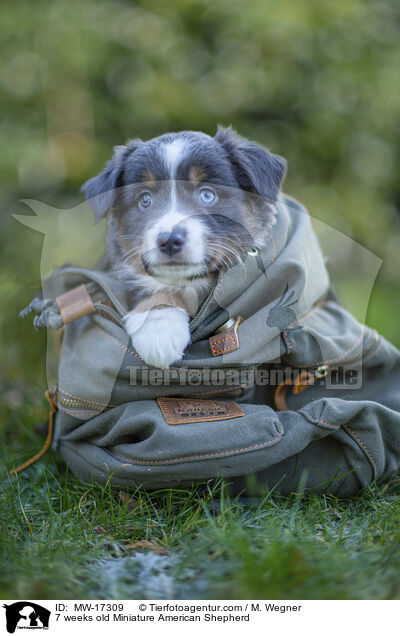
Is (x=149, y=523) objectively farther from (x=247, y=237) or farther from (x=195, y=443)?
(x=247, y=237)

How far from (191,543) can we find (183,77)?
6.19 metres

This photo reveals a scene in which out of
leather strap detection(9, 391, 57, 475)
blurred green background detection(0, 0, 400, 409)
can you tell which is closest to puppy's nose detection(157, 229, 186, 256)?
leather strap detection(9, 391, 57, 475)

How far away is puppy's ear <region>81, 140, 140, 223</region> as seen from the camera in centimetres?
283

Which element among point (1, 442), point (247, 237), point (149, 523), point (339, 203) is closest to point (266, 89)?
point (339, 203)

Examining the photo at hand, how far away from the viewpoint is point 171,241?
98.2 inches

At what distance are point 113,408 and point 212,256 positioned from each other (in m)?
0.82

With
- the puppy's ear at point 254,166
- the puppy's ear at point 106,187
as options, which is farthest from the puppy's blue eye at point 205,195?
the puppy's ear at point 106,187

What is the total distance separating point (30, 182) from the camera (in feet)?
22.1

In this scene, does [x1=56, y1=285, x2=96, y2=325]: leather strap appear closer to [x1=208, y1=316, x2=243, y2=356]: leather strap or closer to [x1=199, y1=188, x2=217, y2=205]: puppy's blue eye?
[x1=208, y1=316, x2=243, y2=356]: leather strap

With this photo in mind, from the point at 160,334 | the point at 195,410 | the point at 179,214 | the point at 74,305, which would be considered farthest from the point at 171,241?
the point at 195,410

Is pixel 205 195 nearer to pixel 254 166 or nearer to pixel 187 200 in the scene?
pixel 187 200

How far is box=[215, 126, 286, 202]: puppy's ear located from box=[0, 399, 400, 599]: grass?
4.62 feet
